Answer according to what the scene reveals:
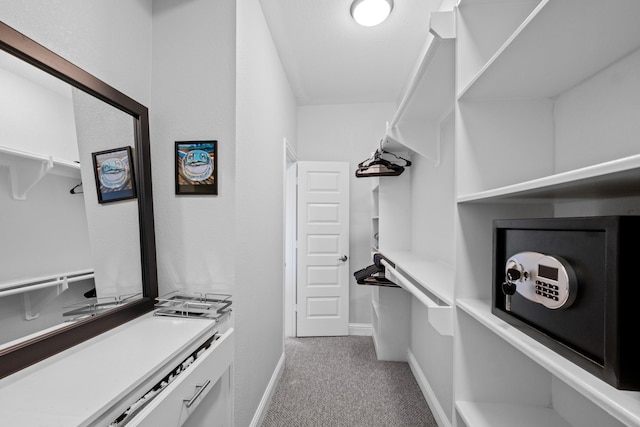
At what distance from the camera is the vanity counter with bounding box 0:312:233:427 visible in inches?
26.5

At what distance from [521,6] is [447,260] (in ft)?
4.36

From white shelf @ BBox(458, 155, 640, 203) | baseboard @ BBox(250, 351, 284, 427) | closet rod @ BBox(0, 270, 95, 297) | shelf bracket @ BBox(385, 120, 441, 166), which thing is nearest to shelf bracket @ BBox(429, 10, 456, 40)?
white shelf @ BBox(458, 155, 640, 203)

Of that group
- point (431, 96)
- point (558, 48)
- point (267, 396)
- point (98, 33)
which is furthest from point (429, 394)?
point (98, 33)

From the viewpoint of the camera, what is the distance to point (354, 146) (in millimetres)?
3389

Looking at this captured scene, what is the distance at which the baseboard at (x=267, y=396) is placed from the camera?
176cm

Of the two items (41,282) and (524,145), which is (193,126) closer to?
(41,282)

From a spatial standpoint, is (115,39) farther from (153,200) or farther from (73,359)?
(73,359)

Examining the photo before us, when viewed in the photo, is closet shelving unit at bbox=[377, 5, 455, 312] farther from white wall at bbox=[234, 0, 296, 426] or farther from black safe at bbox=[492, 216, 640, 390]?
white wall at bbox=[234, 0, 296, 426]

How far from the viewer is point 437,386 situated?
6.27ft

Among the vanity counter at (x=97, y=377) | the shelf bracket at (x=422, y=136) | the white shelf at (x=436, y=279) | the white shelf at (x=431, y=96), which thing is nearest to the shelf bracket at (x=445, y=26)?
the white shelf at (x=431, y=96)

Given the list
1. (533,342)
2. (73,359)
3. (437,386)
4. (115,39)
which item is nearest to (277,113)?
(115,39)

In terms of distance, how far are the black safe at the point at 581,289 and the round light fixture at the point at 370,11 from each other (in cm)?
174

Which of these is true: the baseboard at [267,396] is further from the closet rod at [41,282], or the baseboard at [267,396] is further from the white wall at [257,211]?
the closet rod at [41,282]

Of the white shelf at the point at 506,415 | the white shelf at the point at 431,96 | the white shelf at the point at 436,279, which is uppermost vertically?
the white shelf at the point at 431,96
